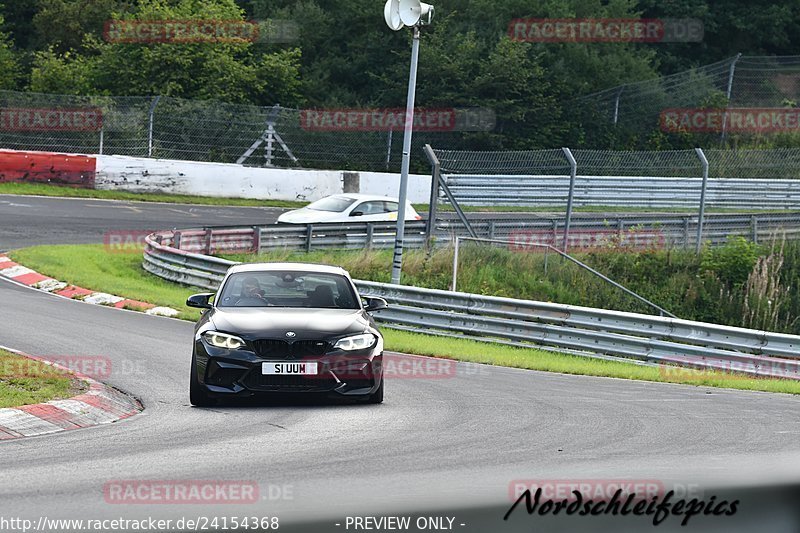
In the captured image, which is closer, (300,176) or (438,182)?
(438,182)

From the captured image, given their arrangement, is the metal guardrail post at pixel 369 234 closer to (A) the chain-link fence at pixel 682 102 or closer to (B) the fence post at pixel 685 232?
(B) the fence post at pixel 685 232

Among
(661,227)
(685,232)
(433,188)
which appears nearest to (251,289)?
(433,188)

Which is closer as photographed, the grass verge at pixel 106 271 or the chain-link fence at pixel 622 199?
the grass verge at pixel 106 271

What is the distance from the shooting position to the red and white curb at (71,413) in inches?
330

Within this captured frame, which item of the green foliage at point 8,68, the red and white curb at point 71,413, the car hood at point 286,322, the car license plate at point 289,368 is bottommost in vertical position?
the red and white curb at point 71,413

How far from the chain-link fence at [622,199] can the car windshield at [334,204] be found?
7.70 feet

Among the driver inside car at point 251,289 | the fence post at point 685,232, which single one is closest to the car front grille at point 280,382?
the driver inside car at point 251,289

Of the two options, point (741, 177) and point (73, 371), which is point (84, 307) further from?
point (741, 177)

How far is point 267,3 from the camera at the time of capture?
50938mm

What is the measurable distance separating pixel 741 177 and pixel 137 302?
23.3 m

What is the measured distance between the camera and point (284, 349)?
390 inches

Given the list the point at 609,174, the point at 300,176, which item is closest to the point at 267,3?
the point at 300,176

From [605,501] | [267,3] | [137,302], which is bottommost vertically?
[137,302]

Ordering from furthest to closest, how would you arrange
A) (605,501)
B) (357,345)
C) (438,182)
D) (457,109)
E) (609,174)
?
(457,109), (609,174), (438,182), (357,345), (605,501)
